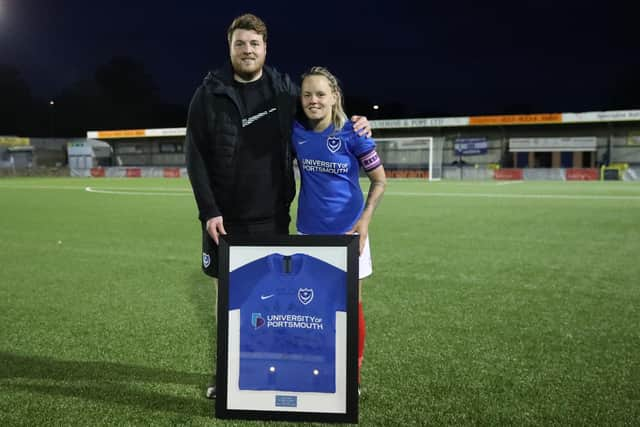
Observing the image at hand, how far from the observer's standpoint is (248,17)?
289 centimetres

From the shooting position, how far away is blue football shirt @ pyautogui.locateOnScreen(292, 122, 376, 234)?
2.96m

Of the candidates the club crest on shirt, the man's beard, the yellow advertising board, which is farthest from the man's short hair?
the yellow advertising board

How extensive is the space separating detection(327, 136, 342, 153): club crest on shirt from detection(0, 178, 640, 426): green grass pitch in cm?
138

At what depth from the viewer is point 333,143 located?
2955 mm

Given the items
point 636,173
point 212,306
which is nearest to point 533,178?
point 636,173

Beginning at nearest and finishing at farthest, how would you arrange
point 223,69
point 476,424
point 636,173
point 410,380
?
point 476,424, point 223,69, point 410,380, point 636,173

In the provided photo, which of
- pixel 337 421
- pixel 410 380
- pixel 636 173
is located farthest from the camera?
pixel 636 173

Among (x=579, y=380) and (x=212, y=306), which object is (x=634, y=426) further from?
(x=212, y=306)

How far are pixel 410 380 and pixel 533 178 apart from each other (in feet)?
106

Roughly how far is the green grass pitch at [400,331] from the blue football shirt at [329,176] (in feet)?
3.31

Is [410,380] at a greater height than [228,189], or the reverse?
[228,189]

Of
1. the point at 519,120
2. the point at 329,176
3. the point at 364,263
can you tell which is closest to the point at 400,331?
the point at 364,263

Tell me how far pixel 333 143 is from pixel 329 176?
18cm

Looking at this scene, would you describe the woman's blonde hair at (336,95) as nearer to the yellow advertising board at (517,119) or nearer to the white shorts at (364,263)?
the white shorts at (364,263)
